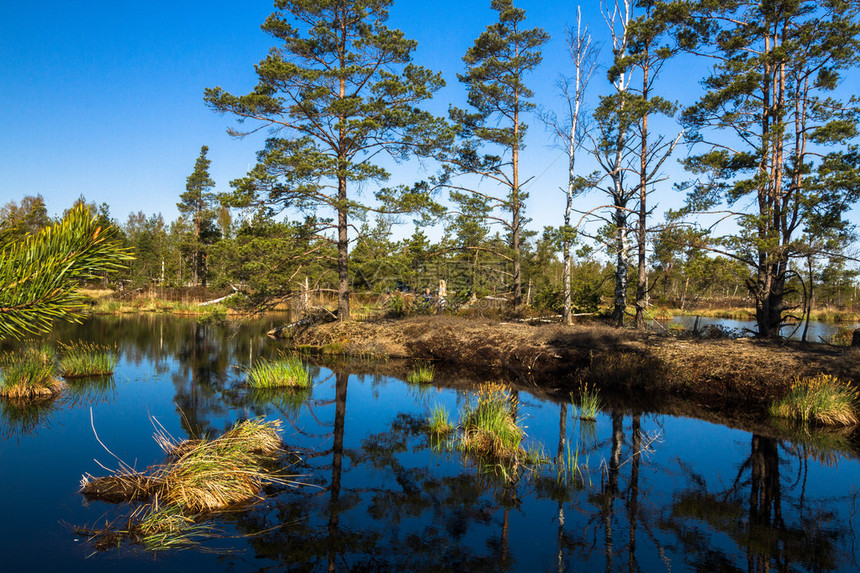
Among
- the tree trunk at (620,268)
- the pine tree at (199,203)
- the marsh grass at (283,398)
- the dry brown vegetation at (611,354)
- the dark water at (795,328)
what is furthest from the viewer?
the pine tree at (199,203)

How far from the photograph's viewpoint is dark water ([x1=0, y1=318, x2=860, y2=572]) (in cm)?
518

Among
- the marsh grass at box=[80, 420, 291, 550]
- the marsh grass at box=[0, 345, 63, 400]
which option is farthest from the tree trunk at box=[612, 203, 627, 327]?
the marsh grass at box=[0, 345, 63, 400]

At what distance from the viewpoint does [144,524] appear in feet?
17.8

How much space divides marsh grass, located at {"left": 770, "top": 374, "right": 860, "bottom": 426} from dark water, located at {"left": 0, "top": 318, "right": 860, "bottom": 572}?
0.90 metres

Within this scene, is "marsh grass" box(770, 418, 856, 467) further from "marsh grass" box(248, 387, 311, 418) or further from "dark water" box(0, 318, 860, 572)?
"marsh grass" box(248, 387, 311, 418)

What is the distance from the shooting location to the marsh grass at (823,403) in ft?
33.3

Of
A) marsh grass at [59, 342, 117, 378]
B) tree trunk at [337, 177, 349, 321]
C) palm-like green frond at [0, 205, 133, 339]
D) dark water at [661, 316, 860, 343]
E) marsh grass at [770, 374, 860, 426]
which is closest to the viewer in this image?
palm-like green frond at [0, 205, 133, 339]

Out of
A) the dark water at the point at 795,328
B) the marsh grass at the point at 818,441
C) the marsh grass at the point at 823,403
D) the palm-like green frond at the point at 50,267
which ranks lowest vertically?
the marsh grass at the point at 818,441

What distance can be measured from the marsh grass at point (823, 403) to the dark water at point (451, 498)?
90cm

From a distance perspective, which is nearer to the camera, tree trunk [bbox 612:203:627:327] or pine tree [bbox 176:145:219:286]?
tree trunk [bbox 612:203:627:327]

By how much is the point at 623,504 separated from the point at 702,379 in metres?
7.58

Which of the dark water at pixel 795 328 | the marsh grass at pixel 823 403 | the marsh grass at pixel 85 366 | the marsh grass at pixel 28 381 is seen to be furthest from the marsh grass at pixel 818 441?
the marsh grass at pixel 85 366

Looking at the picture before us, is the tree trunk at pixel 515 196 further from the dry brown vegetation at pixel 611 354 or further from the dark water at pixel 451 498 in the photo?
the dark water at pixel 451 498

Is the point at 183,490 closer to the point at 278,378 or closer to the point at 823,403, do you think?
the point at 278,378
